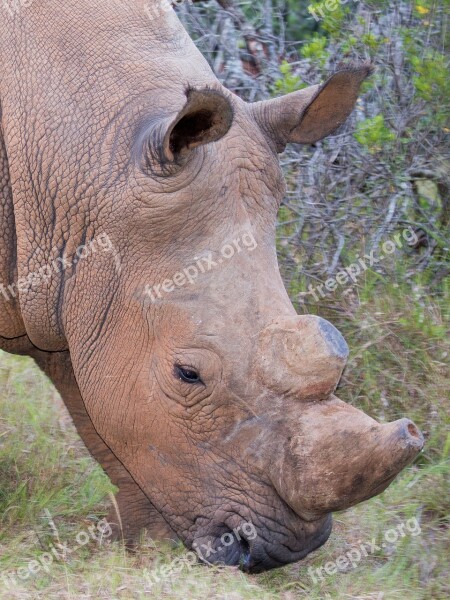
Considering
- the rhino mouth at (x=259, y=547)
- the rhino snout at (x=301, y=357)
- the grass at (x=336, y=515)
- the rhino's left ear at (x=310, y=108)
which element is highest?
the rhino's left ear at (x=310, y=108)

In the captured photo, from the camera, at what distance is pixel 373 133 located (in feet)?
20.8

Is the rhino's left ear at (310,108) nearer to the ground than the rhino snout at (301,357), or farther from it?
farther from it

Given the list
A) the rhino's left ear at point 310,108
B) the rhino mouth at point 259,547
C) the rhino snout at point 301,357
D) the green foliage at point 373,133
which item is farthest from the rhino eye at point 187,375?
the green foliage at point 373,133

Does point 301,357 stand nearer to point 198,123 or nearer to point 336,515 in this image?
point 198,123

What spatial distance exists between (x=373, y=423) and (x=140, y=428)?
943 mm

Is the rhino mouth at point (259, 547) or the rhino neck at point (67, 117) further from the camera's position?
the rhino neck at point (67, 117)

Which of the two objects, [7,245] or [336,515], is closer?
[7,245]

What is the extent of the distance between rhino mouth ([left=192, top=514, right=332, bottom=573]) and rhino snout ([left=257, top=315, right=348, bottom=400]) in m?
0.55

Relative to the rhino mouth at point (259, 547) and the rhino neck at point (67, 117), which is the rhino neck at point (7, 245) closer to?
the rhino neck at point (67, 117)

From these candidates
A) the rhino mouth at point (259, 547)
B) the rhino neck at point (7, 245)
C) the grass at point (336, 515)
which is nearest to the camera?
the rhino mouth at point (259, 547)

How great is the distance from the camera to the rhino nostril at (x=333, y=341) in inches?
172

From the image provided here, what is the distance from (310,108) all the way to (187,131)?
0.76 metres

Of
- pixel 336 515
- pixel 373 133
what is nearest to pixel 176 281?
pixel 336 515

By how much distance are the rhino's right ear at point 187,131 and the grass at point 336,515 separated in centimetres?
157
